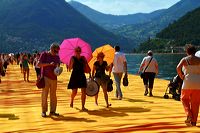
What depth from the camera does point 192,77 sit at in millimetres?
9164

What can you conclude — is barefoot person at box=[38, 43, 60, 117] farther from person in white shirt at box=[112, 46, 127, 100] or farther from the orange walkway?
person in white shirt at box=[112, 46, 127, 100]

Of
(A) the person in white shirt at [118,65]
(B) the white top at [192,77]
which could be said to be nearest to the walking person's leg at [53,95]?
(B) the white top at [192,77]

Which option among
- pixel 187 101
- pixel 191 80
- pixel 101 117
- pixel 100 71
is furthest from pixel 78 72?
pixel 191 80

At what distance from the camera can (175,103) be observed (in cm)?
1390

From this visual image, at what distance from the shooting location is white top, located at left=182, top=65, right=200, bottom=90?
9.12 meters

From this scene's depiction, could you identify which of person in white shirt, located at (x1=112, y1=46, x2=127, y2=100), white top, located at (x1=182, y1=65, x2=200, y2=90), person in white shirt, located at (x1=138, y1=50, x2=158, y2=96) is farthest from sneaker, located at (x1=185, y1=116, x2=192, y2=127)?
person in white shirt, located at (x1=138, y1=50, x2=158, y2=96)

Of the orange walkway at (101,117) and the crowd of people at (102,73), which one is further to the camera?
the orange walkway at (101,117)

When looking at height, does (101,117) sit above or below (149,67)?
below

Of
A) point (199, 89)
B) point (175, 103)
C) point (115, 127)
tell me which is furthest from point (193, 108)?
point (175, 103)

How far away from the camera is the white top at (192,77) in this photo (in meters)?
9.12

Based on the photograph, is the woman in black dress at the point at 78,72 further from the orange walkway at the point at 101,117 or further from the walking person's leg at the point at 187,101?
the walking person's leg at the point at 187,101

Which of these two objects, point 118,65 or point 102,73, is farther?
point 118,65

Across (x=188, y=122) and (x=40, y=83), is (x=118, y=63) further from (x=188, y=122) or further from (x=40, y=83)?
(x=188, y=122)

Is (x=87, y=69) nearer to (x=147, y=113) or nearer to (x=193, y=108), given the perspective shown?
(x=147, y=113)
